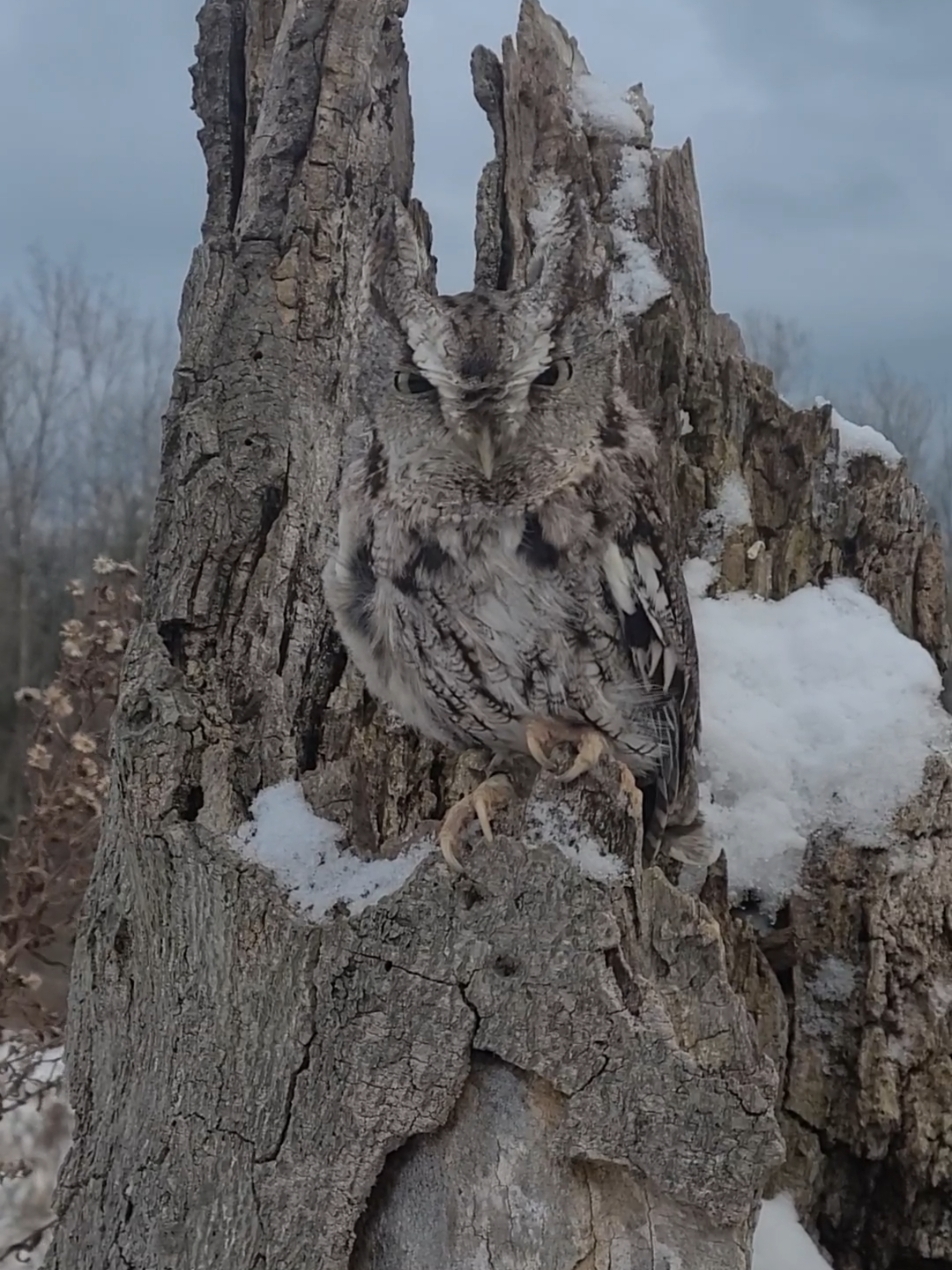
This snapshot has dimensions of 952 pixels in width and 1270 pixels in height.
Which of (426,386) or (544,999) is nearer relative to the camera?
(544,999)

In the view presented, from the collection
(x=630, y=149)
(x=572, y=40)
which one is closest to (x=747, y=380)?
(x=630, y=149)

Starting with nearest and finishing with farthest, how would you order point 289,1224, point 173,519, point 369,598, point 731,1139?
point 731,1139
point 289,1224
point 369,598
point 173,519

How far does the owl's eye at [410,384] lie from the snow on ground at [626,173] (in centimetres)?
96

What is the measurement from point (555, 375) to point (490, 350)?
14cm

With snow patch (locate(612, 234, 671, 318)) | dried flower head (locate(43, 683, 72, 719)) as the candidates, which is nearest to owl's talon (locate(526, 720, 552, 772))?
snow patch (locate(612, 234, 671, 318))

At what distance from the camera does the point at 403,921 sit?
4.27ft

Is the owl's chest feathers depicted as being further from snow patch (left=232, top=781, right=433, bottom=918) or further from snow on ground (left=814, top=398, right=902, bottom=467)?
snow on ground (left=814, top=398, right=902, bottom=467)

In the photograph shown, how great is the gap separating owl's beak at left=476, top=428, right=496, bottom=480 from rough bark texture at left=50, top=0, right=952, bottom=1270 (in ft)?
1.49

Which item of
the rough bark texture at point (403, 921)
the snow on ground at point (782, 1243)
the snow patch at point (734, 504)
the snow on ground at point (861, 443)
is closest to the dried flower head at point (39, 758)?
the rough bark texture at point (403, 921)

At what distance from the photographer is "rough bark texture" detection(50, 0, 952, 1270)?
4.12ft

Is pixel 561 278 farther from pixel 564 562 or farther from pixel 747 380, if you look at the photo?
pixel 747 380

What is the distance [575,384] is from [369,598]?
0.46 metres

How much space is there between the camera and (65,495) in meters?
12.2

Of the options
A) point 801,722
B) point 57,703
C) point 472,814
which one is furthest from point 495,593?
point 57,703
